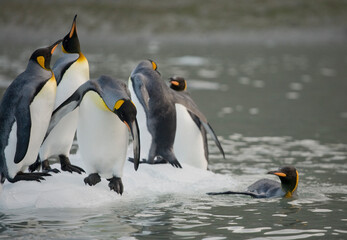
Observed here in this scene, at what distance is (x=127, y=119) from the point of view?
19.3ft

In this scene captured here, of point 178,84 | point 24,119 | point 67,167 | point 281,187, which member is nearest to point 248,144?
point 178,84

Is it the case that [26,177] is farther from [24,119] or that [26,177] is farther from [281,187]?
[281,187]

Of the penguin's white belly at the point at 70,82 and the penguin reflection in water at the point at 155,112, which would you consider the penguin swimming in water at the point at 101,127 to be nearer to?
the penguin's white belly at the point at 70,82

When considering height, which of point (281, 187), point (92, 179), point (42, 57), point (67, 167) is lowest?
point (281, 187)

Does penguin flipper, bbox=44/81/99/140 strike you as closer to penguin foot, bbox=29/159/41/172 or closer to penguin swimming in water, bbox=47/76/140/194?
penguin swimming in water, bbox=47/76/140/194

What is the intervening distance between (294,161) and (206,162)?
1.27 metres

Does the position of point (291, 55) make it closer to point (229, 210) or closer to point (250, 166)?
point (250, 166)

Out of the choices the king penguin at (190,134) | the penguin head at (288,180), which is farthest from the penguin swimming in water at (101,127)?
the king penguin at (190,134)

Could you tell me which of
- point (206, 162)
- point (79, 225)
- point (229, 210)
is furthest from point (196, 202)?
point (206, 162)

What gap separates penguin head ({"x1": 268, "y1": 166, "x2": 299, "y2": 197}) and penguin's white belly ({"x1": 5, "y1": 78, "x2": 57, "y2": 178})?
2.15 m

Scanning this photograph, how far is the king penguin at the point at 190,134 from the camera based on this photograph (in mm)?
7906

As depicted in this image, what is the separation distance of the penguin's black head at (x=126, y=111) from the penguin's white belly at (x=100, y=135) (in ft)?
0.86

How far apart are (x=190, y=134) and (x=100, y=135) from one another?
1.99 metres

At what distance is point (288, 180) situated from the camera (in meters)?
6.62
